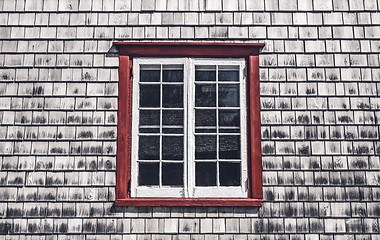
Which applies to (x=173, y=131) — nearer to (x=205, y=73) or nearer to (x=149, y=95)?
(x=149, y=95)

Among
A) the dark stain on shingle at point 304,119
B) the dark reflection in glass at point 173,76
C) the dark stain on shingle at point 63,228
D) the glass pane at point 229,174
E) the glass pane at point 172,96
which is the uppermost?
the dark reflection in glass at point 173,76

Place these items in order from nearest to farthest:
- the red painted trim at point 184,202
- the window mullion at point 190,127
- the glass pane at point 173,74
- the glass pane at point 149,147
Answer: the red painted trim at point 184,202
the window mullion at point 190,127
the glass pane at point 149,147
the glass pane at point 173,74

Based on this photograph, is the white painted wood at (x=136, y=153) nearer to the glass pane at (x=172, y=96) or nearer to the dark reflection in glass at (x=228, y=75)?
the glass pane at (x=172, y=96)

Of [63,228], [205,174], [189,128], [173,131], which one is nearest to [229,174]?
[205,174]

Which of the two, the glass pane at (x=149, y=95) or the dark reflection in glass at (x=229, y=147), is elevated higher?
the glass pane at (x=149, y=95)

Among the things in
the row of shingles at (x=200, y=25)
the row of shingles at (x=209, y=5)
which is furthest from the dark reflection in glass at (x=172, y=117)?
the row of shingles at (x=209, y=5)

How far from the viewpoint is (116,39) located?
459 centimetres

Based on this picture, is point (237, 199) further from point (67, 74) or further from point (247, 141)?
point (67, 74)

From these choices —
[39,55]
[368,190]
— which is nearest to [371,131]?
[368,190]

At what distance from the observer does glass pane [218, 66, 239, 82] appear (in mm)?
4562

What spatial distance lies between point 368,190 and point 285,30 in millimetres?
2405

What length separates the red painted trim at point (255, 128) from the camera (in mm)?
4289

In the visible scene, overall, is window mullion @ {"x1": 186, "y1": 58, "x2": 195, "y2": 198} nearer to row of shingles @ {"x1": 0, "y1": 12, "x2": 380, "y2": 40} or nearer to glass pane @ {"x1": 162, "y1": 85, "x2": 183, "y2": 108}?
glass pane @ {"x1": 162, "y1": 85, "x2": 183, "y2": 108}

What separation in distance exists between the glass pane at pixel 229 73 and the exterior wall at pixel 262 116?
38 cm
